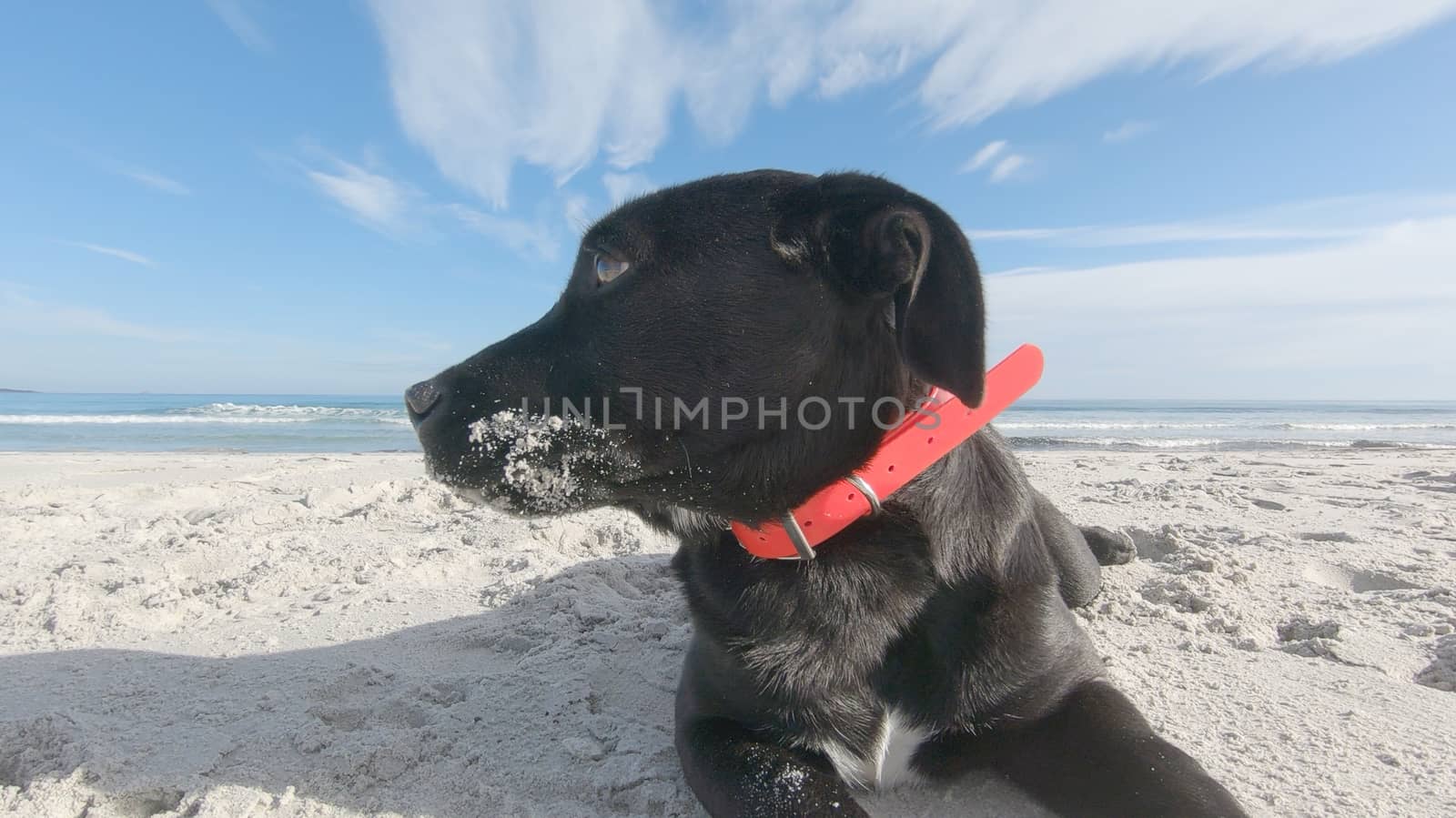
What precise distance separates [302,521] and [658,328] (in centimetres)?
442

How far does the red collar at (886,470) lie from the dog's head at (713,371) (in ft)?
0.12

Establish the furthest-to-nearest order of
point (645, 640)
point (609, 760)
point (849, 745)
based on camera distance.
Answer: point (645, 640)
point (609, 760)
point (849, 745)

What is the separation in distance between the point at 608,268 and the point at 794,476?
75 cm

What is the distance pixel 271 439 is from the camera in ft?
47.0

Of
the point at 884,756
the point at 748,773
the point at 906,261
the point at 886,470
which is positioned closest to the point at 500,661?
the point at 748,773

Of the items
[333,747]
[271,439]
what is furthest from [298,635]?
[271,439]

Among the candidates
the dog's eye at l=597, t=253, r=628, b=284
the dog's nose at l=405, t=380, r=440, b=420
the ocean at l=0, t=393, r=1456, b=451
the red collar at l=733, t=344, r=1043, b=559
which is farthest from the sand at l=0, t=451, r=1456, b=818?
the ocean at l=0, t=393, r=1456, b=451

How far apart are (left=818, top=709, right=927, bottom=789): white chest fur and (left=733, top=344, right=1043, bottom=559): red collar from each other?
1.63 feet

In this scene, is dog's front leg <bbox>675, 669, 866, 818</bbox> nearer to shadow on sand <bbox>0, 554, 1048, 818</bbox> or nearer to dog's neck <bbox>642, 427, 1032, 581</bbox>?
shadow on sand <bbox>0, 554, 1048, 818</bbox>

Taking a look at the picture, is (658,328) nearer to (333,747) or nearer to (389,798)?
(389,798)

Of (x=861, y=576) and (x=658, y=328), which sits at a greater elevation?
(x=658, y=328)

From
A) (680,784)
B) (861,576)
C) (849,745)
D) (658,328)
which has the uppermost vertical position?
(658,328)

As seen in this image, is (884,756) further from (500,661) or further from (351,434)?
(351,434)

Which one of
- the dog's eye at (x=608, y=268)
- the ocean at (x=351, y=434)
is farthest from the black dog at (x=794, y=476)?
the ocean at (x=351, y=434)
